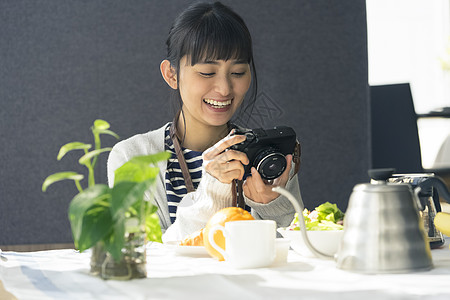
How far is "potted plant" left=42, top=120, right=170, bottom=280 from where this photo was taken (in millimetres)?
614

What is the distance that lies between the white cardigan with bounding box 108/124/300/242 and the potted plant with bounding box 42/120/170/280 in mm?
298

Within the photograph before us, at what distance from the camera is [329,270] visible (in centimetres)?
72

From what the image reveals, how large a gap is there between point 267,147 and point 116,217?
0.65 meters

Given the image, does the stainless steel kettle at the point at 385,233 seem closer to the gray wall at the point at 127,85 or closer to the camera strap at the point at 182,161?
the camera strap at the point at 182,161

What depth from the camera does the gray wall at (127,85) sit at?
10.4 feet

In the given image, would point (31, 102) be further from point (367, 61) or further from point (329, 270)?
point (329, 270)

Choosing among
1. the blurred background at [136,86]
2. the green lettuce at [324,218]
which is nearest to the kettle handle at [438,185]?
the green lettuce at [324,218]

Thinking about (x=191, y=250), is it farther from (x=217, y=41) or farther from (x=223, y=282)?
(x=217, y=41)

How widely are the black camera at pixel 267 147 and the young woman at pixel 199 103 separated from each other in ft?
0.35

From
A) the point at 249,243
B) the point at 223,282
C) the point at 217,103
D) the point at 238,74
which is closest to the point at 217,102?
the point at 217,103

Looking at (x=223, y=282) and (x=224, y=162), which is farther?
(x=224, y=162)

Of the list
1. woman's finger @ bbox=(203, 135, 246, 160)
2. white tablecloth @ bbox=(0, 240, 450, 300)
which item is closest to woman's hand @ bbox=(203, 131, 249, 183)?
woman's finger @ bbox=(203, 135, 246, 160)

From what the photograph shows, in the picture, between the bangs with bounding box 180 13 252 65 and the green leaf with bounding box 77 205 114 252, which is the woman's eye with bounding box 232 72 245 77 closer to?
the bangs with bounding box 180 13 252 65

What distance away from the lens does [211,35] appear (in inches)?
60.8
